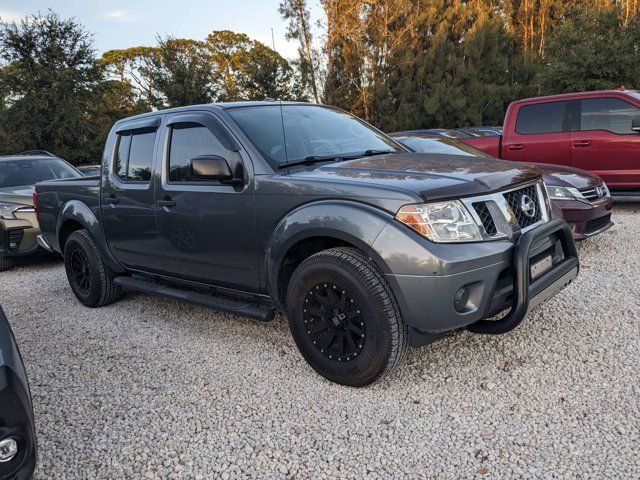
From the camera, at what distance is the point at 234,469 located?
2371mm

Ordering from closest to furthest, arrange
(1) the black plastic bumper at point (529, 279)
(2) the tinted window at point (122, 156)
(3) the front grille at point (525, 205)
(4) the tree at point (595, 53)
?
1. (1) the black plastic bumper at point (529, 279)
2. (3) the front grille at point (525, 205)
3. (2) the tinted window at point (122, 156)
4. (4) the tree at point (595, 53)

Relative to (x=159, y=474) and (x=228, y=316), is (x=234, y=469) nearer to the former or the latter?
(x=159, y=474)

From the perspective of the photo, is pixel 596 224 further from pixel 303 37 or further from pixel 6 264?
pixel 303 37

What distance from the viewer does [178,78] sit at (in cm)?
2503

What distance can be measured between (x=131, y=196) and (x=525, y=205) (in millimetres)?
3027

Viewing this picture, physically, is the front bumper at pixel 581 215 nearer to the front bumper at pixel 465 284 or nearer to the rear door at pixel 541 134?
the rear door at pixel 541 134

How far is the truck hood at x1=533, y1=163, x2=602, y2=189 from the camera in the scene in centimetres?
546

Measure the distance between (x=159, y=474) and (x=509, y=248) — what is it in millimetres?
2085

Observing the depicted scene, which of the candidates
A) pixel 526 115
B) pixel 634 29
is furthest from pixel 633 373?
pixel 634 29

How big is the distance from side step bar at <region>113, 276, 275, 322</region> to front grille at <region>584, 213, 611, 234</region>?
149 inches

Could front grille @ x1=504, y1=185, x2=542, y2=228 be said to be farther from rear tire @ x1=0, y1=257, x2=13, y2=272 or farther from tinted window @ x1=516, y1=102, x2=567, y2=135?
rear tire @ x1=0, y1=257, x2=13, y2=272

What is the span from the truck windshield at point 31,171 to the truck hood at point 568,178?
263 inches

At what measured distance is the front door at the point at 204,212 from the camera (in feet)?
11.0

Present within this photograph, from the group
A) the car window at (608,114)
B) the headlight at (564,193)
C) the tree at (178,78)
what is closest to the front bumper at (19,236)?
the headlight at (564,193)
